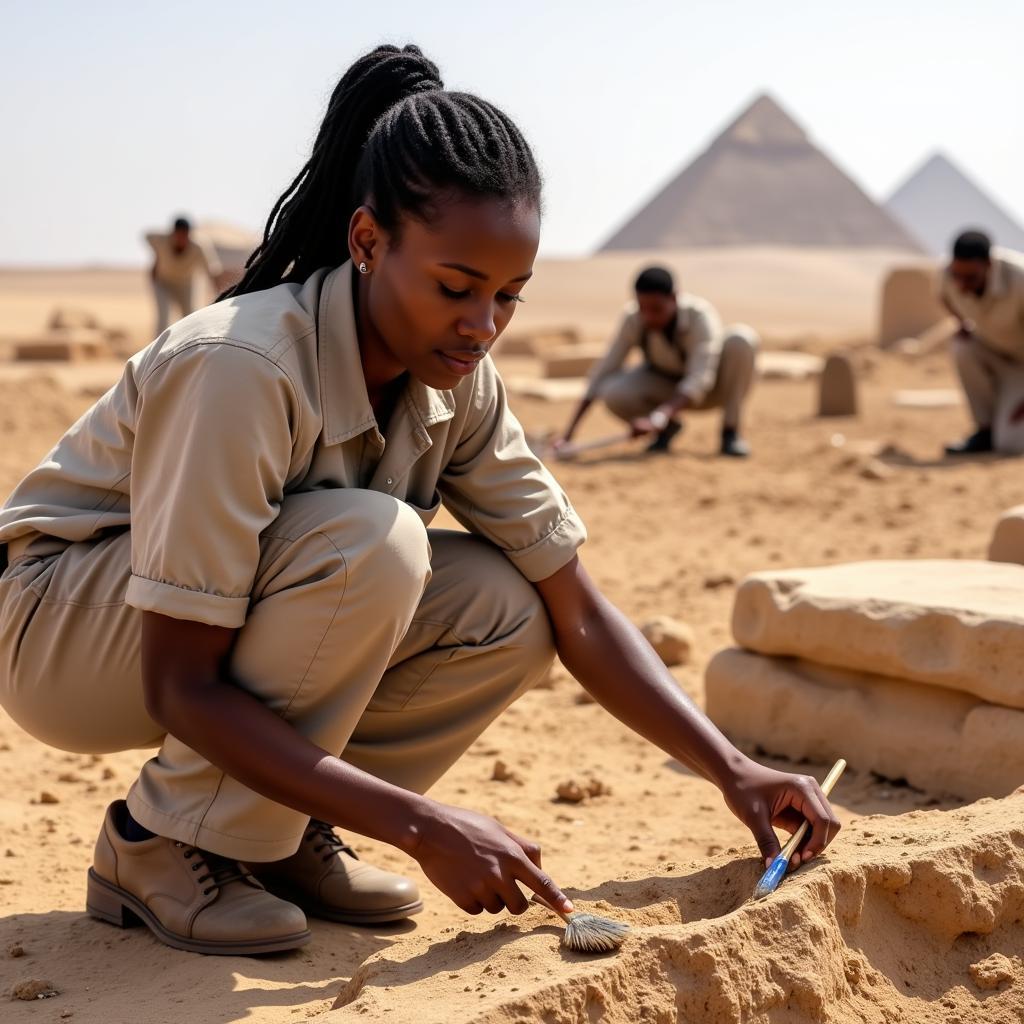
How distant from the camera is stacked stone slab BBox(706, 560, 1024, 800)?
2955 millimetres

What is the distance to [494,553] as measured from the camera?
2.44 m

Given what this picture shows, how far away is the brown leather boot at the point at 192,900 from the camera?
7.13 ft

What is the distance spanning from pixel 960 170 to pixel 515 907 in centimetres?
18675

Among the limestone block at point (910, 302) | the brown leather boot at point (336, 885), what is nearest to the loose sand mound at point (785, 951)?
the brown leather boot at point (336, 885)

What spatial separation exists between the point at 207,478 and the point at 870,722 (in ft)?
5.91

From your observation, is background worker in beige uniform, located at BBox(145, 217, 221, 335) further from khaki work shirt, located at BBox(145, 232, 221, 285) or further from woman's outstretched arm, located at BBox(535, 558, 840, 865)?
woman's outstretched arm, located at BBox(535, 558, 840, 865)

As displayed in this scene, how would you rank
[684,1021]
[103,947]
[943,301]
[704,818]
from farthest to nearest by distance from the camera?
[943,301] → [704,818] → [103,947] → [684,1021]

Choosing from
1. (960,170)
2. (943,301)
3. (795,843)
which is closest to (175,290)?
(943,301)

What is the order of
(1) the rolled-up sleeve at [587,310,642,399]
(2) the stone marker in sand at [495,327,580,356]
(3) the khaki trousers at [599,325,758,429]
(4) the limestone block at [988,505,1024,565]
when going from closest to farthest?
(4) the limestone block at [988,505,1024,565] < (1) the rolled-up sleeve at [587,310,642,399] < (3) the khaki trousers at [599,325,758,429] < (2) the stone marker in sand at [495,327,580,356]

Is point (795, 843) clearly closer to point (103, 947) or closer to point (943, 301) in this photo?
point (103, 947)

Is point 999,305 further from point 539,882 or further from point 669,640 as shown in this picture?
point 539,882

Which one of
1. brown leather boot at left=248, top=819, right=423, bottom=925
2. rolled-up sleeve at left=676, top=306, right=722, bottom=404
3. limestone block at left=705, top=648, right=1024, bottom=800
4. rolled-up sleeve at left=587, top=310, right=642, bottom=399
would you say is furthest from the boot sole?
rolled-up sleeve at left=587, top=310, right=642, bottom=399

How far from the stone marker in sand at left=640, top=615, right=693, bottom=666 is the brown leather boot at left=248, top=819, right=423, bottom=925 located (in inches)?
64.0

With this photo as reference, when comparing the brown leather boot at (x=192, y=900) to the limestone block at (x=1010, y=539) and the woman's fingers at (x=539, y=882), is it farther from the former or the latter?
the limestone block at (x=1010, y=539)
